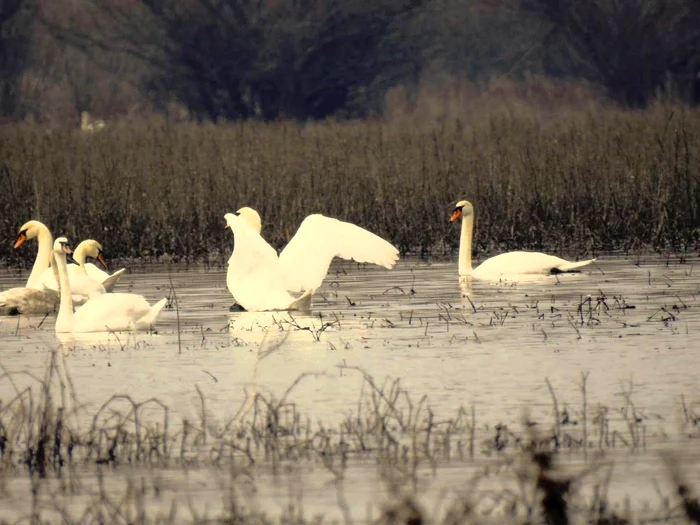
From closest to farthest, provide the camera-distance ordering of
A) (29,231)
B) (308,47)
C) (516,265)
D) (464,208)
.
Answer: (516,265)
(29,231)
(464,208)
(308,47)

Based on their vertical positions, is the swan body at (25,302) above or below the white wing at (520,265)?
below

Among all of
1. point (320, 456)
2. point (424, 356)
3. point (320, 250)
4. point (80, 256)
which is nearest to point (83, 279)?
point (80, 256)

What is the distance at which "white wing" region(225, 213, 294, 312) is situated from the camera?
12.9m

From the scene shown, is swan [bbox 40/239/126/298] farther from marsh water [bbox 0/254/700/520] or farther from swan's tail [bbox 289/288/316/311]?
swan's tail [bbox 289/288/316/311]

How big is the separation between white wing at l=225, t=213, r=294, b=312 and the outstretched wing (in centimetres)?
14

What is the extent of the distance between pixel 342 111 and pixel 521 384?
35.6 metres

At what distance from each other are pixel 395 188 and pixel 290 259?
19.1 feet

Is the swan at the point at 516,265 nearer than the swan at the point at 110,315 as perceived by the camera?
No

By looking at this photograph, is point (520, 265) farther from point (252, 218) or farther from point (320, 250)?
point (320, 250)

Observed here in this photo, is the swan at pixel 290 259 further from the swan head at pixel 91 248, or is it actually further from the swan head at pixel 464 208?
the swan head at pixel 464 208

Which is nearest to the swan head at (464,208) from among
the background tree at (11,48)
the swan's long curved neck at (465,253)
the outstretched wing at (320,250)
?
the swan's long curved neck at (465,253)

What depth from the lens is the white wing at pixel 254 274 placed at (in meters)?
12.9

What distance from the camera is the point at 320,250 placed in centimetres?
1345

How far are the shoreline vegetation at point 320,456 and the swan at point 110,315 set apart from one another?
3115mm
